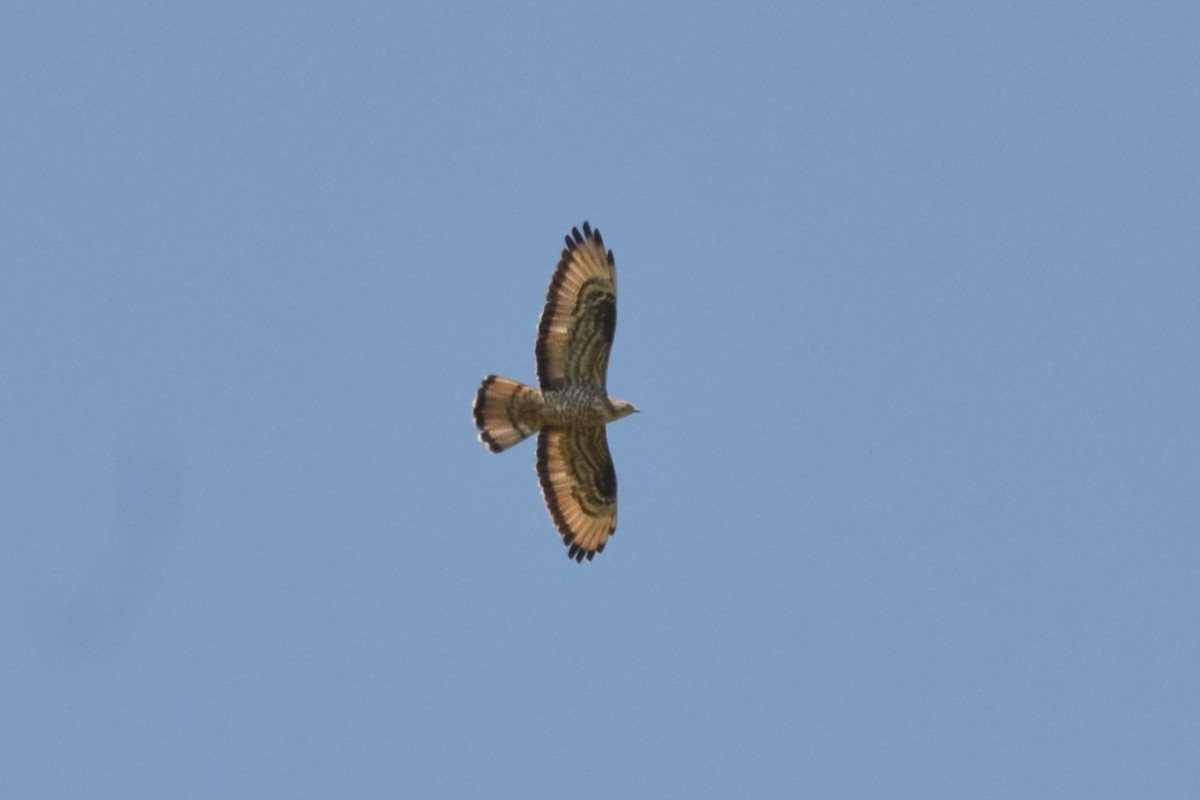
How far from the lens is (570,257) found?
882 inches

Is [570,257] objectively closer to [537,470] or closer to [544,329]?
[544,329]

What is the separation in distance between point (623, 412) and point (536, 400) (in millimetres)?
931

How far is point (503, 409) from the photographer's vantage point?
73.3ft

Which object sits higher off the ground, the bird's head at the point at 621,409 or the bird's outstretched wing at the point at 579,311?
the bird's outstretched wing at the point at 579,311

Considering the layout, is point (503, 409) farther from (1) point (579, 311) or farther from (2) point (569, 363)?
(1) point (579, 311)

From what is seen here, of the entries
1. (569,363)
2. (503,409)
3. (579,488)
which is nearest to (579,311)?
(569,363)

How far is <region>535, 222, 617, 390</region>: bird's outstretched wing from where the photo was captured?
2239 centimetres

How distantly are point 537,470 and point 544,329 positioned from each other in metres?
1.77

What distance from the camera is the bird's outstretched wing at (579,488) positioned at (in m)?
23.2

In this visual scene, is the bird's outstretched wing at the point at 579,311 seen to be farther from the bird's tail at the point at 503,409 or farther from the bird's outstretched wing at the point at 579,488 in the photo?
the bird's outstretched wing at the point at 579,488

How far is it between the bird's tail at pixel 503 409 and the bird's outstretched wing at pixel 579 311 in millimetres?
267

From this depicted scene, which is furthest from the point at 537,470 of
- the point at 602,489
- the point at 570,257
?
the point at 570,257

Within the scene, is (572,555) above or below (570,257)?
below

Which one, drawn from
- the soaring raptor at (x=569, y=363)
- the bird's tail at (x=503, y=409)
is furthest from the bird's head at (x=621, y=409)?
the bird's tail at (x=503, y=409)
